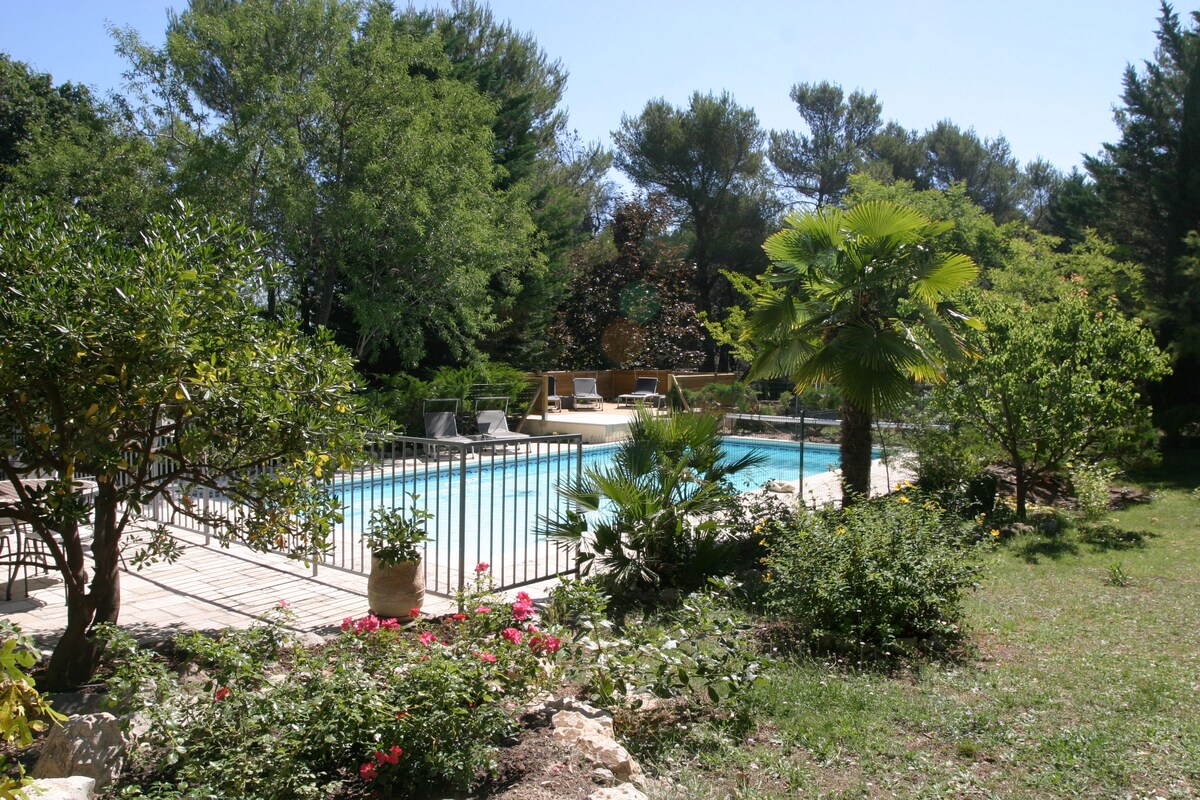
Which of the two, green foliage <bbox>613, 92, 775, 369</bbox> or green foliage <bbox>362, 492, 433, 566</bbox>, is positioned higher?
green foliage <bbox>613, 92, 775, 369</bbox>

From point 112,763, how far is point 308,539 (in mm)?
1695

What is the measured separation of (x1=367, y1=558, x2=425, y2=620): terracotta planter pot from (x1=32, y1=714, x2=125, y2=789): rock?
2.43m

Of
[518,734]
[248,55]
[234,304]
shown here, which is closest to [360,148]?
[248,55]

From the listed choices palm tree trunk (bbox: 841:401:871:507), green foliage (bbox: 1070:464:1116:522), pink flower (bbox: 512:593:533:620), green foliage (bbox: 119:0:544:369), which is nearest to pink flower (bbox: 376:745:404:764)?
pink flower (bbox: 512:593:533:620)

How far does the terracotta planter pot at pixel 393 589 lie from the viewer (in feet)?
18.9

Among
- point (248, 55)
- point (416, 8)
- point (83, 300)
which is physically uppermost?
point (416, 8)

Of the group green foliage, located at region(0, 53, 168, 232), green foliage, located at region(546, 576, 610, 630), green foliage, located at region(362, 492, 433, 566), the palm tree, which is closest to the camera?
green foliage, located at region(546, 576, 610, 630)

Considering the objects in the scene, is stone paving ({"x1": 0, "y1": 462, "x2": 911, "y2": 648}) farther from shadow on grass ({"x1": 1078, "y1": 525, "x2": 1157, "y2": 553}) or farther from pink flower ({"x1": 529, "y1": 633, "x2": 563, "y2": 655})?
shadow on grass ({"x1": 1078, "y1": 525, "x2": 1157, "y2": 553})

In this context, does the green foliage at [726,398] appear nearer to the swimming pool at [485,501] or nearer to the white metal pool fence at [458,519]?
the swimming pool at [485,501]

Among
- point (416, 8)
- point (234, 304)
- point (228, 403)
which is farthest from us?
point (416, 8)

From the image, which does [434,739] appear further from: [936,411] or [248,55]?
[248,55]

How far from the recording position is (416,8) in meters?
24.3

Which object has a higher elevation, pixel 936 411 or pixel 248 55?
pixel 248 55

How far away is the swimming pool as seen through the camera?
6.82 meters
